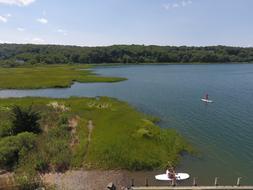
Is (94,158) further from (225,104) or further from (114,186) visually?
(225,104)

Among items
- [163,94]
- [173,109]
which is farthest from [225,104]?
[163,94]

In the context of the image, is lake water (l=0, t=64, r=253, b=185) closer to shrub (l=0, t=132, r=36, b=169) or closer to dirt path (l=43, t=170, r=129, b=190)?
dirt path (l=43, t=170, r=129, b=190)

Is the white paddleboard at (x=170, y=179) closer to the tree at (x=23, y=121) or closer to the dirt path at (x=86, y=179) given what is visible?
the dirt path at (x=86, y=179)

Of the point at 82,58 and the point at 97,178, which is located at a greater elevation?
the point at 82,58

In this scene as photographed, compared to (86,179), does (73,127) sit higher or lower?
higher

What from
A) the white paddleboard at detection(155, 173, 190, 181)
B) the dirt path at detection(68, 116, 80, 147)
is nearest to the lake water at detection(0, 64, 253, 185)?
the white paddleboard at detection(155, 173, 190, 181)

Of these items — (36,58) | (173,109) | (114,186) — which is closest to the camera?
(114,186)

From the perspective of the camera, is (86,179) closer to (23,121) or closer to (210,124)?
(23,121)

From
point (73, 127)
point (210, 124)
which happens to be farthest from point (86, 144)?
point (210, 124)
